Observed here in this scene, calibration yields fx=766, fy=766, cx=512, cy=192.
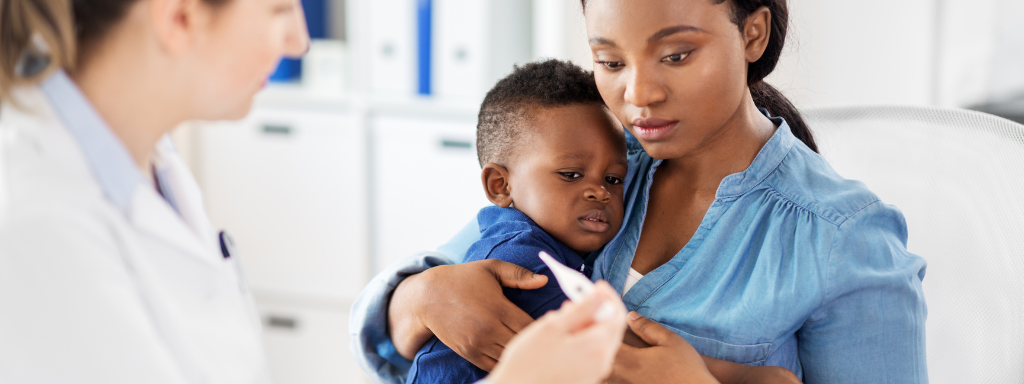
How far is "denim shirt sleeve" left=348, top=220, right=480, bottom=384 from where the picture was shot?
1.23 metres

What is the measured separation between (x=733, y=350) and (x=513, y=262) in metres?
0.33

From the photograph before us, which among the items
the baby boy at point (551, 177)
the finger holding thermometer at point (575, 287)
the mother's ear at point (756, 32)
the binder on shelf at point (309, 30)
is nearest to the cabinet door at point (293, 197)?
the binder on shelf at point (309, 30)

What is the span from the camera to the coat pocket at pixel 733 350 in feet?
3.27

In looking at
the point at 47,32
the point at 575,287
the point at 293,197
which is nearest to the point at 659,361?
the point at 575,287

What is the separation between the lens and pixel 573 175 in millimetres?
1206

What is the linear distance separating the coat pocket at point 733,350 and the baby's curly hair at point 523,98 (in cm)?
42

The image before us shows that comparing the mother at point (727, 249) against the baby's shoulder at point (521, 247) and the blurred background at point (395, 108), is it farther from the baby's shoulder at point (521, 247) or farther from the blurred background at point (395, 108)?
the blurred background at point (395, 108)

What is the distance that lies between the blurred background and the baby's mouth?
98 centimetres

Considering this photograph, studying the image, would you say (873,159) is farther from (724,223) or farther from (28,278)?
(28,278)

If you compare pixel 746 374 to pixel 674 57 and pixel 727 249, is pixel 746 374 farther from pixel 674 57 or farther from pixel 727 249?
pixel 674 57

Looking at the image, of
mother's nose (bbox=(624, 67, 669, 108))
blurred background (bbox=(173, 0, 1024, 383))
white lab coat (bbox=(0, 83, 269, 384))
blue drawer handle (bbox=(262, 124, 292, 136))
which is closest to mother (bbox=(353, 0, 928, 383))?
mother's nose (bbox=(624, 67, 669, 108))

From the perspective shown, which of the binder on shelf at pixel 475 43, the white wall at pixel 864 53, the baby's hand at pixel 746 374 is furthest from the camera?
the binder on shelf at pixel 475 43

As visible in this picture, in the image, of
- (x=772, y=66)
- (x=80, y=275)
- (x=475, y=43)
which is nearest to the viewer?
(x=80, y=275)

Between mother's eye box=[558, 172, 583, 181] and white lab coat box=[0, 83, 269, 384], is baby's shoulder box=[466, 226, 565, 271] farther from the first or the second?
white lab coat box=[0, 83, 269, 384]
